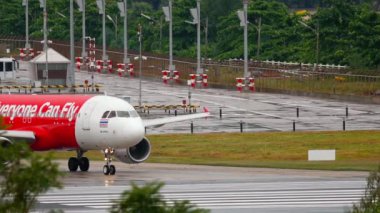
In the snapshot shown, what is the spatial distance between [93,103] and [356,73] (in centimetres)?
5540

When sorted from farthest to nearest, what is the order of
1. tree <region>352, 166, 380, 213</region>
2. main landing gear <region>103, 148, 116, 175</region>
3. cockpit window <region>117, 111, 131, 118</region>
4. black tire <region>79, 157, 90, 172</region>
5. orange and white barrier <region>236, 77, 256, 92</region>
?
orange and white barrier <region>236, 77, 256, 92</region>
black tire <region>79, 157, 90, 172</region>
main landing gear <region>103, 148, 116, 175</region>
cockpit window <region>117, 111, 131, 118</region>
tree <region>352, 166, 380, 213</region>

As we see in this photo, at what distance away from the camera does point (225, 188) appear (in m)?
42.6

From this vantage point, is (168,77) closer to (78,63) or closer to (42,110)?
(78,63)

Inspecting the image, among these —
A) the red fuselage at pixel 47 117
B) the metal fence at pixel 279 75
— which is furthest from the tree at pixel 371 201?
the metal fence at pixel 279 75

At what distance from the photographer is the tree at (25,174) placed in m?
15.0

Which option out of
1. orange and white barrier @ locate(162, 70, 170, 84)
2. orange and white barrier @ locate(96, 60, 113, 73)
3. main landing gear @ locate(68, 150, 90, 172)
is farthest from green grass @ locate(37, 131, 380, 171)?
orange and white barrier @ locate(96, 60, 113, 73)

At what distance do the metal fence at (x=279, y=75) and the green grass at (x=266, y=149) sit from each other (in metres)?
28.5

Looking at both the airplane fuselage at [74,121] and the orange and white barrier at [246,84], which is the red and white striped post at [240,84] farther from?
the airplane fuselage at [74,121]

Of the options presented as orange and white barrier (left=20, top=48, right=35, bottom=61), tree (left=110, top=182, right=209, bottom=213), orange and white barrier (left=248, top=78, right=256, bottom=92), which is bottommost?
orange and white barrier (left=248, top=78, right=256, bottom=92)

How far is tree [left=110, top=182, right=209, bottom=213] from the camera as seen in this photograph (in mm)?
14789

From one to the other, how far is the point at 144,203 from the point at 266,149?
47.0 metres

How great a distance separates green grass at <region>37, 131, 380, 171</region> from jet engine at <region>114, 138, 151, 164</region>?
16.5 ft

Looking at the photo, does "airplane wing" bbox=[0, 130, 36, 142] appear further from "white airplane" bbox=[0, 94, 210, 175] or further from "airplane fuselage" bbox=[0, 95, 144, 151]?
"airplane fuselage" bbox=[0, 95, 144, 151]

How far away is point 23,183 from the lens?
1505 centimetres
